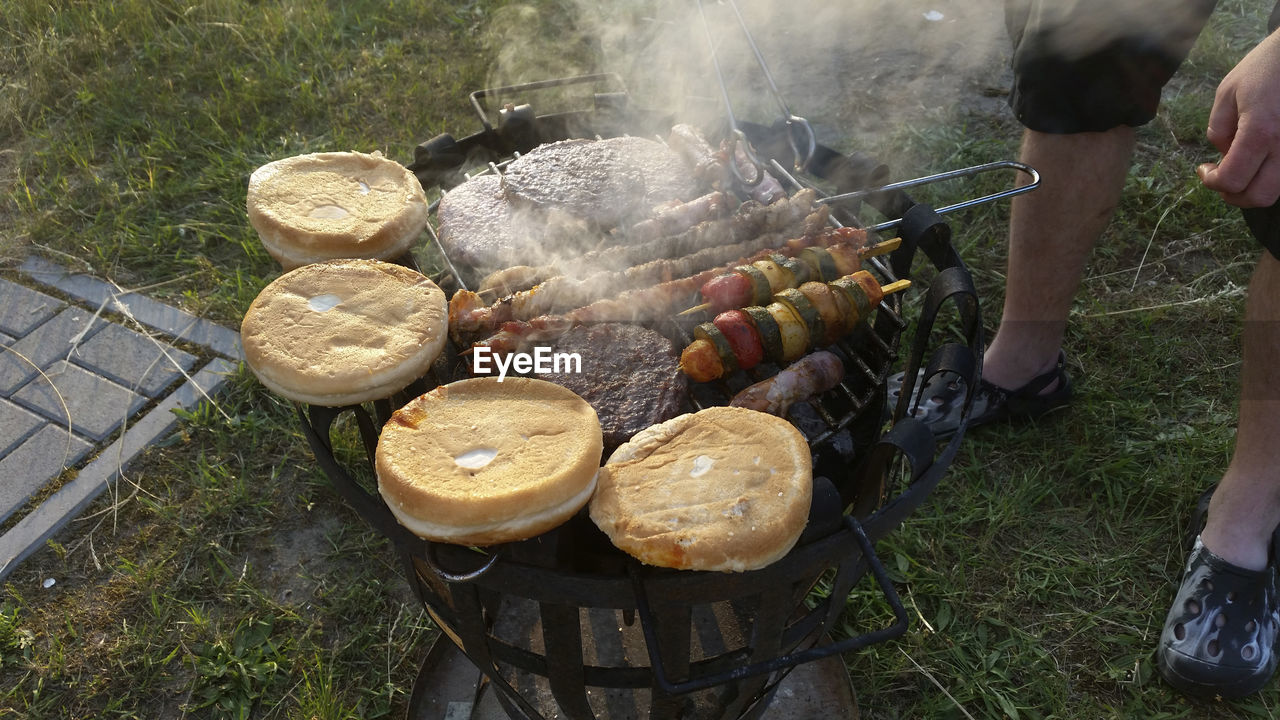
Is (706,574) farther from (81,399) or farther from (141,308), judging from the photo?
(141,308)

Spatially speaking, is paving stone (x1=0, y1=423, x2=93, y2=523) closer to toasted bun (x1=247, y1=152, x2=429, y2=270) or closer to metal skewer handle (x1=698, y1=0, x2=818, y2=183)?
toasted bun (x1=247, y1=152, x2=429, y2=270)

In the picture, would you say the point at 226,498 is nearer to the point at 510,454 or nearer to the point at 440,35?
the point at 510,454

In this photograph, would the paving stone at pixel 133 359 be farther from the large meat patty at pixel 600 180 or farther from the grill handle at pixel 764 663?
the grill handle at pixel 764 663

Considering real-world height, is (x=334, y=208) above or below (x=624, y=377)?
above

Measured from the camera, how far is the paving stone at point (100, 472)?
366 cm

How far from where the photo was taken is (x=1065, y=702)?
3.19 m

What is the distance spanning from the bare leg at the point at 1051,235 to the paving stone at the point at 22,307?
5066 millimetres

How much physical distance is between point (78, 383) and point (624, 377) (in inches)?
131

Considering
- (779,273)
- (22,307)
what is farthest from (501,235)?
(22,307)

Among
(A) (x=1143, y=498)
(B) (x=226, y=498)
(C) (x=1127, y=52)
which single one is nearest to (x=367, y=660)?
(B) (x=226, y=498)

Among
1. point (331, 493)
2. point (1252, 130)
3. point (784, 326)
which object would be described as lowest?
point (331, 493)

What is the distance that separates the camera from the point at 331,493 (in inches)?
155

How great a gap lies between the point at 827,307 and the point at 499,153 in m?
1.78

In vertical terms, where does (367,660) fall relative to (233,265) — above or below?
below
